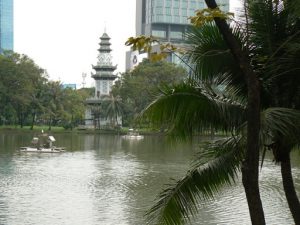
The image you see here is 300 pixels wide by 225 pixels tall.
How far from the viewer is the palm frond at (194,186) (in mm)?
4340

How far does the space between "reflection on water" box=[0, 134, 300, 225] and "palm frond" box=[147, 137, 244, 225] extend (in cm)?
98

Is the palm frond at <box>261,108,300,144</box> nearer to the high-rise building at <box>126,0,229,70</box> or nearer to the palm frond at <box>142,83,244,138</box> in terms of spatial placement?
the palm frond at <box>142,83,244,138</box>

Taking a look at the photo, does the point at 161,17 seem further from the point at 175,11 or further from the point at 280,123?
the point at 280,123

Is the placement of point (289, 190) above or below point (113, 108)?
below

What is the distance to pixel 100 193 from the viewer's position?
45.9 ft

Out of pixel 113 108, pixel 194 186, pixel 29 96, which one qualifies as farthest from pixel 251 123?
pixel 29 96

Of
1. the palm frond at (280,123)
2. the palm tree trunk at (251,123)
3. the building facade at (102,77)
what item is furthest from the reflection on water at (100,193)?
the building facade at (102,77)

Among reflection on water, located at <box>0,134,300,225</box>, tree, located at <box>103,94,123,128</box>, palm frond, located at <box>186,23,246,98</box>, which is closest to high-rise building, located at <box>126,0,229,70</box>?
tree, located at <box>103,94,123,128</box>

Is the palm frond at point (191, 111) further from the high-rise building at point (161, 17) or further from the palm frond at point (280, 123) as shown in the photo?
the high-rise building at point (161, 17)

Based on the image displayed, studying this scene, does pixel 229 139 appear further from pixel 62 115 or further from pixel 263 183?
pixel 62 115

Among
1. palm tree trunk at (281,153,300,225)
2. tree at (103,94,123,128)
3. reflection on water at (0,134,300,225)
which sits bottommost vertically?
reflection on water at (0,134,300,225)

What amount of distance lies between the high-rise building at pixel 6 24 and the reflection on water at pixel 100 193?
117000 millimetres

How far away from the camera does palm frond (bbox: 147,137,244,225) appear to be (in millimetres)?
4340

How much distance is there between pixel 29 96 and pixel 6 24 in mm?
82309
